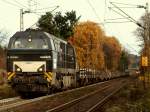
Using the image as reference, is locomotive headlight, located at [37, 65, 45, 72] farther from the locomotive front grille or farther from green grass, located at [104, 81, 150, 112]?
green grass, located at [104, 81, 150, 112]

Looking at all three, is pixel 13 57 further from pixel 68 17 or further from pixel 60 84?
pixel 68 17

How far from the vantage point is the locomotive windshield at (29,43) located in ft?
91.4

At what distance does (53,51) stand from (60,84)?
435cm

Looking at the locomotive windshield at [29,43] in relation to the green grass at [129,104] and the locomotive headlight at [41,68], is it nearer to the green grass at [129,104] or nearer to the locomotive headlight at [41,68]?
the locomotive headlight at [41,68]

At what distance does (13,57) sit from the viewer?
27391 millimetres

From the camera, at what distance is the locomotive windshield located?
91.4 feet

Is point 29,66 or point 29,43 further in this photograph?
point 29,43

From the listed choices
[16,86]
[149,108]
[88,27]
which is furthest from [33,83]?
[88,27]

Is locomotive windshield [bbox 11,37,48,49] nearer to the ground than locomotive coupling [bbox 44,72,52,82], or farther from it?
farther from it

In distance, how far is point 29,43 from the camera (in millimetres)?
28000

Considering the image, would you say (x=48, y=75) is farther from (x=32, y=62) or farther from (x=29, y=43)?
(x=29, y=43)

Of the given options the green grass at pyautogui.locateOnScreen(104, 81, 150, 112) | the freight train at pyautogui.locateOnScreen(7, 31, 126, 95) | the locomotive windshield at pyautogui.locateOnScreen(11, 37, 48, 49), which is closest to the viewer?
the green grass at pyautogui.locateOnScreen(104, 81, 150, 112)

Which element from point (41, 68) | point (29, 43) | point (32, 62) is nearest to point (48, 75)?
point (41, 68)

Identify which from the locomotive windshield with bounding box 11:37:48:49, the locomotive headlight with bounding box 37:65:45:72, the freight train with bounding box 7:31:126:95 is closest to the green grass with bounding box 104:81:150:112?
the freight train with bounding box 7:31:126:95
